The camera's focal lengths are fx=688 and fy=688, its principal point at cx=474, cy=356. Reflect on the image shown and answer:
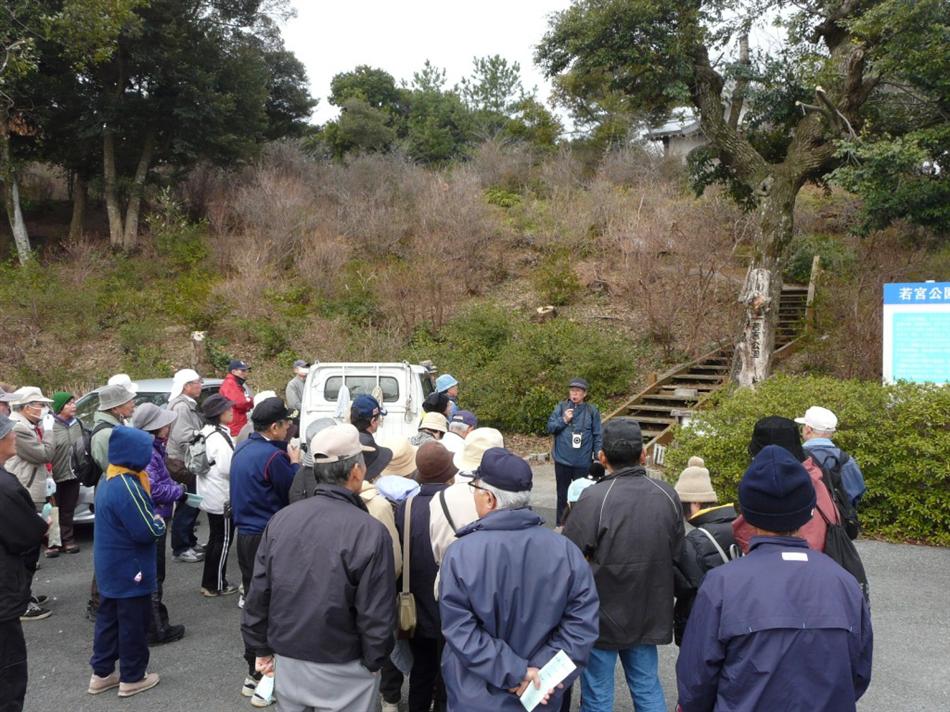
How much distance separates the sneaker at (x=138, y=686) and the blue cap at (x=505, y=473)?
3078 millimetres

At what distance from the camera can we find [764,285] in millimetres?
12039

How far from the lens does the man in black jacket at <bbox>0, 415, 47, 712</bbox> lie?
362 centimetres

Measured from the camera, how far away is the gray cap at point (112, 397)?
5.48 metres

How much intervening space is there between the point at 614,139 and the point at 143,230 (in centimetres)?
1839

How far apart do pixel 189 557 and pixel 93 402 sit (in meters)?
2.99

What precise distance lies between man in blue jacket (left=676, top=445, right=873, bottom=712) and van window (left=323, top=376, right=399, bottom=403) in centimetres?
→ 759

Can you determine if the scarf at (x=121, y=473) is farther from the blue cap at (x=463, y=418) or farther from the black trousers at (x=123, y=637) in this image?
the blue cap at (x=463, y=418)

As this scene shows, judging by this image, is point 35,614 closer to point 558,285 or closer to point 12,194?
point 558,285

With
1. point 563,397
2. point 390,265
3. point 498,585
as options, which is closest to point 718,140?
point 563,397

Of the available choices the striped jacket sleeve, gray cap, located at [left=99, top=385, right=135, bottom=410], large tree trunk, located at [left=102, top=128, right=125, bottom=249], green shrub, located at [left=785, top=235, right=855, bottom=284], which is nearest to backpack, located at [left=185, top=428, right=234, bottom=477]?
gray cap, located at [left=99, top=385, right=135, bottom=410]

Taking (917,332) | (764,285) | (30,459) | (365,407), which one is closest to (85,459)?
(30,459)

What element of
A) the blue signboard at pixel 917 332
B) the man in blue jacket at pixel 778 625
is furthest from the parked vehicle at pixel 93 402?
the blue signboard at pixel 917 332

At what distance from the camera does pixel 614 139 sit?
28406 mm

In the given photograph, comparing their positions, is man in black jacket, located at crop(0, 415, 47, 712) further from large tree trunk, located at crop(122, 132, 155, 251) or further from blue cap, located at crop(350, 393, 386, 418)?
large tree trunk, located at crop(122, 132, 155, 251)
